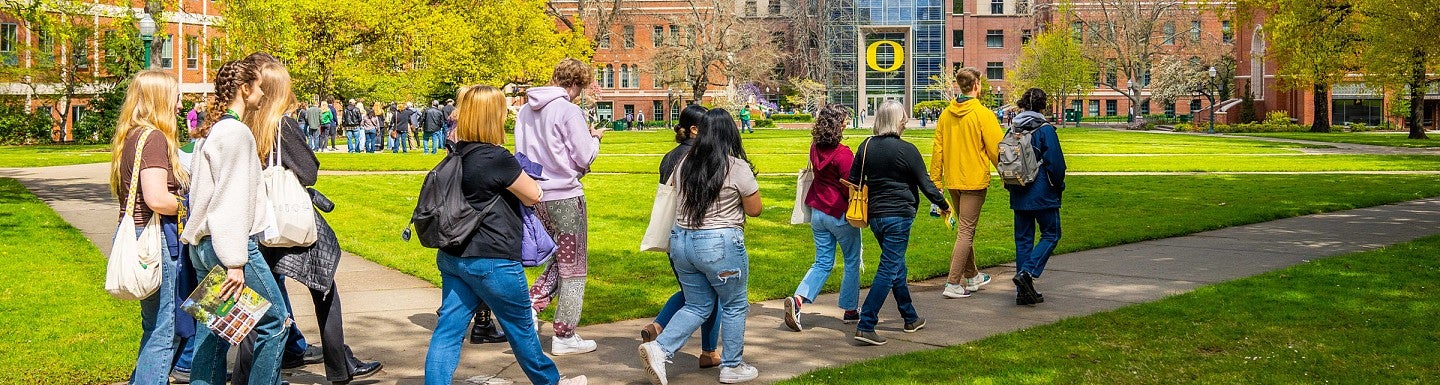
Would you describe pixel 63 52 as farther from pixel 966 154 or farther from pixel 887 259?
pixel 887 259

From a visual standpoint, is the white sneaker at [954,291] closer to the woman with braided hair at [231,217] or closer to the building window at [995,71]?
the woman with braided hair at [231,217]

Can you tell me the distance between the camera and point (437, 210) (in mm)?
5410

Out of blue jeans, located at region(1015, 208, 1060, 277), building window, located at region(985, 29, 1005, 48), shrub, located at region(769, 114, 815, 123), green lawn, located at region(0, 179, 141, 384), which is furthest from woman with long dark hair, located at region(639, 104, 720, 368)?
building window, located at region(985, 29, 1005, 48)

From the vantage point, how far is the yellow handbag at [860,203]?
753 cm

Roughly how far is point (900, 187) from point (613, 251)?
5.25 metres

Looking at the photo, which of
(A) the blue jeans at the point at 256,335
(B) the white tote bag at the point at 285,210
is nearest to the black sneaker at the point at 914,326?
(B) the white tote bag at the point at 285,210

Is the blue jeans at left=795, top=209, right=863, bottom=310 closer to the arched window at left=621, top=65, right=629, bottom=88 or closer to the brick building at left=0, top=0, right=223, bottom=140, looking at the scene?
the brick building at left=0, top=0, right=223, bottom=140

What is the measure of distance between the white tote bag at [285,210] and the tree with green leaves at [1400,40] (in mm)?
19640

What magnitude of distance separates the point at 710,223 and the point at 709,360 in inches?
39.4

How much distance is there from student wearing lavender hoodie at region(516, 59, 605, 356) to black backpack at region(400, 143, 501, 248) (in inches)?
65.7

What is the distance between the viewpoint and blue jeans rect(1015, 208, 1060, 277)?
9008mm

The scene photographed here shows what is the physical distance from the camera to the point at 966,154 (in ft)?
29.6

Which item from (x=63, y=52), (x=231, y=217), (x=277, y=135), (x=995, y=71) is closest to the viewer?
(x=231, y=217)

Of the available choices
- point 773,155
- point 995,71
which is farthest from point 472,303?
point 995,71
